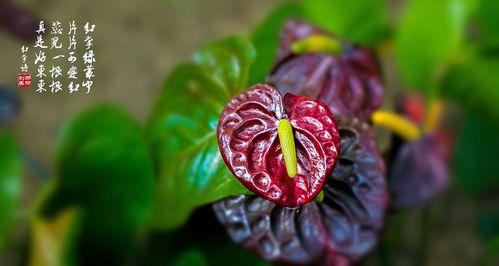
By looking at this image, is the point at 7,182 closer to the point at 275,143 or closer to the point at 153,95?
the point at 275,143

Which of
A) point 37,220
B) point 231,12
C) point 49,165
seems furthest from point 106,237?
point 231,12

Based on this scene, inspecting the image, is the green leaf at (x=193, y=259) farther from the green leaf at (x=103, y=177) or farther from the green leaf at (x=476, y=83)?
the green leaf at (x=476, y=83)

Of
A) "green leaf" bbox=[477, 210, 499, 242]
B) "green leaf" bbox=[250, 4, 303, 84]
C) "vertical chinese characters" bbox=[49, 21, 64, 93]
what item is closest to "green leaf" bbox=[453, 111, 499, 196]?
"green leaf" bbox=[477, 210, 499, 242]

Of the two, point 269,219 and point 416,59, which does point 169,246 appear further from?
point 416,59

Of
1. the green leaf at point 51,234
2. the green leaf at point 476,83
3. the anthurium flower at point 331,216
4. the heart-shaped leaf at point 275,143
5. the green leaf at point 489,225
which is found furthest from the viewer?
the green leaf at point 489,225

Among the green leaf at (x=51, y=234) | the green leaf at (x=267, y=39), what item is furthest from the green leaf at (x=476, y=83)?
the green leaf at (x=51, y=234)

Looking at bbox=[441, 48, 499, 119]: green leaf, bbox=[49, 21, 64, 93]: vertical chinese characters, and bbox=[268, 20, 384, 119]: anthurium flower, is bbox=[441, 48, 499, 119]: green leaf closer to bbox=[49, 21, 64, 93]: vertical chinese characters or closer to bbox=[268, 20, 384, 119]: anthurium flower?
bbox=[268, 20, 384, 119]: anthurium flower
